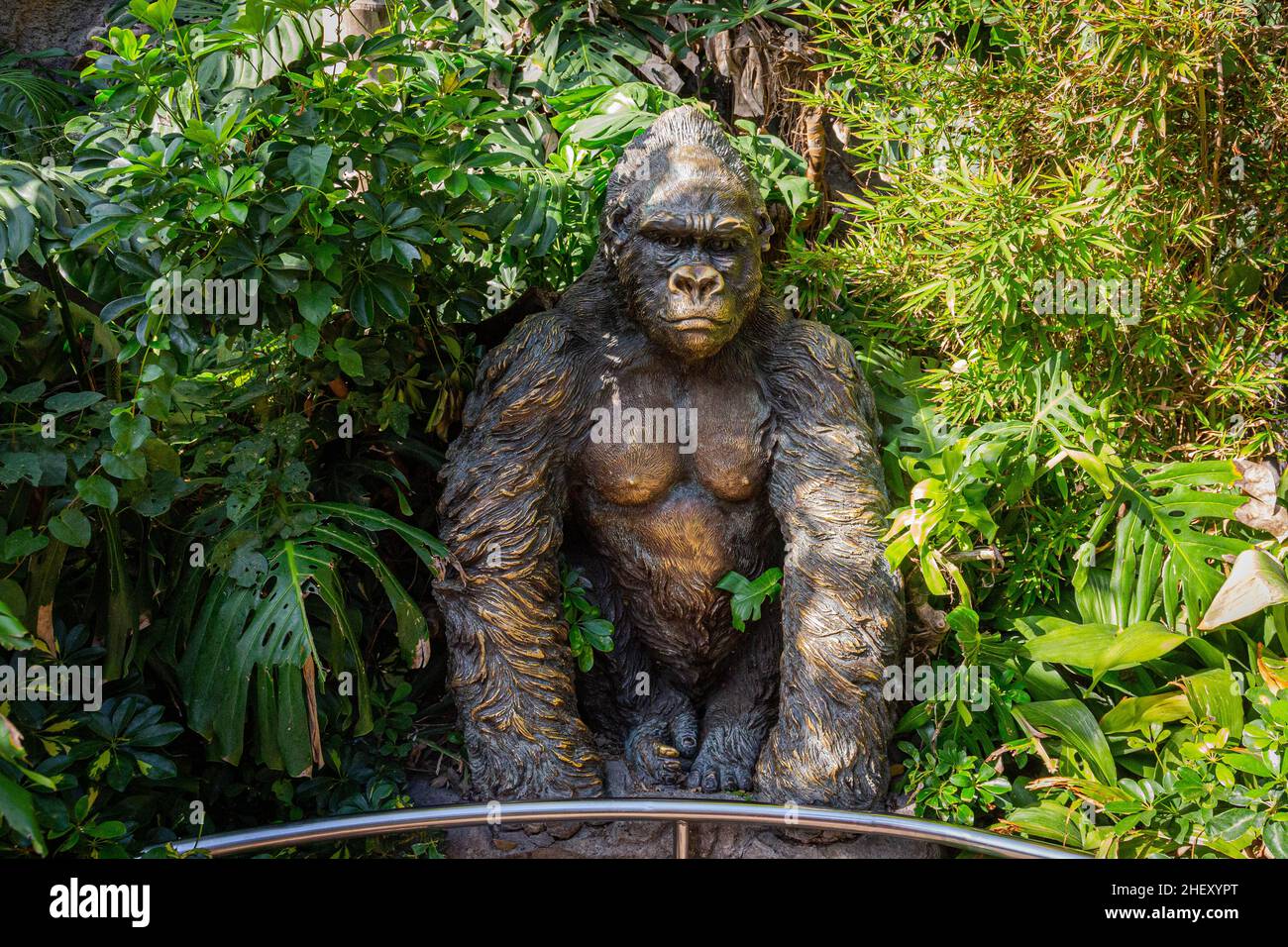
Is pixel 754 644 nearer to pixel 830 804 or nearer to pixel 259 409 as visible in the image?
pixel 830 804

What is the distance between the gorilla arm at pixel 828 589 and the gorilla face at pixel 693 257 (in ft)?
0.86

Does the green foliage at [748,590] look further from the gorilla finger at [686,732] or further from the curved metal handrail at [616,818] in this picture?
the curved metal handrail at [616,818]

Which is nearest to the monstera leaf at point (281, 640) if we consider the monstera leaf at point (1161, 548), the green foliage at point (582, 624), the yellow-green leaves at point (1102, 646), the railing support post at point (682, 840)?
the green foliage at point (582, 624)

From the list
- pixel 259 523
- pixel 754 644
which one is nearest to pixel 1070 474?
pixel 754 644

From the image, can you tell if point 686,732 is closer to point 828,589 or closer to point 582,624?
point 582,624

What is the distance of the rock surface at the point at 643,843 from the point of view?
2.84 m

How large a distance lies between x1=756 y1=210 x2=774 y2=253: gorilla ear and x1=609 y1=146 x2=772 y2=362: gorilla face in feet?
0.23

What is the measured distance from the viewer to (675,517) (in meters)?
3.11

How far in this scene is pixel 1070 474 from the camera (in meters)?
3.41

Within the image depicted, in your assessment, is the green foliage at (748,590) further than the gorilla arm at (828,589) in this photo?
Yes

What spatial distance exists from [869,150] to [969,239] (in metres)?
0.59

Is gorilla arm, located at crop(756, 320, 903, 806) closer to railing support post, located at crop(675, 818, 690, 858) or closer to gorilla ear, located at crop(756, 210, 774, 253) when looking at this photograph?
gorilla ear, located at crop(756, 210, 774, 253)

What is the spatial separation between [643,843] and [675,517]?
0.74 metres
